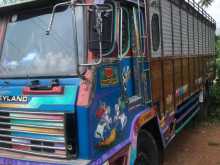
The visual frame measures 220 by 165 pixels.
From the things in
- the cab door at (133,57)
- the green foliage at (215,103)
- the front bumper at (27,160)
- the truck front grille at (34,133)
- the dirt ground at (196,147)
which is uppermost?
the cab door at (133,57)

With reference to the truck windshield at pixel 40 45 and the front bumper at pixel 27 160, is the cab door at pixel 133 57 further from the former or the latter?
the front bumper at pixel 27 160

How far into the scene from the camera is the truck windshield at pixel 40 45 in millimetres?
3703

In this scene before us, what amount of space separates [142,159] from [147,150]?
0.57 feet

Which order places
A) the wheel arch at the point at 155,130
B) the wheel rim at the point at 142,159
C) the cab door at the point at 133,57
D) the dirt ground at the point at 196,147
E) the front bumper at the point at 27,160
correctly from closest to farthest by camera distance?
the front bumper at the point at 27,160 < the cab door at the point at 133,57 < the wheel rim at the point at 142,159 < the wheel arch at the point at 155,130 < the dirt ground at the point at 196,147

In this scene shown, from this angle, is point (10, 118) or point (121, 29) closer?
point (10, 118)

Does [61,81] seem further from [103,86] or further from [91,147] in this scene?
[91,147]

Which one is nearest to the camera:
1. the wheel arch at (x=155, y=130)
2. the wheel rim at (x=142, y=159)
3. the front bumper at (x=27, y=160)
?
the front bumper at (x=27, y=160)

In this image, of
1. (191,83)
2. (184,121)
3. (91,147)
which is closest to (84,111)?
(91,147)

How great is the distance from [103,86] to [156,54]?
5.95ft

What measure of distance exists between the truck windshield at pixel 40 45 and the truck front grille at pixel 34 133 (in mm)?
460

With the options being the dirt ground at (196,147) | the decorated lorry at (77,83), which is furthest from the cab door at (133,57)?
the dirt ground at (196,147)

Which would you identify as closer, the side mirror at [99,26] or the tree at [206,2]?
the side mirror at [99,26]

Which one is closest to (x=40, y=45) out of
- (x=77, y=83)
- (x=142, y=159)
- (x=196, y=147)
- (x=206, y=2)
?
(x=77, y=83)

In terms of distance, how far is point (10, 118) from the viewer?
371cm
